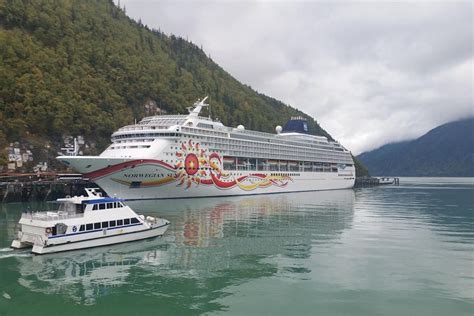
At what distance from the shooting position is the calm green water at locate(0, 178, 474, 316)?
16.0 metres

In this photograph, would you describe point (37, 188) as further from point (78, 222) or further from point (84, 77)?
point (84, 77)

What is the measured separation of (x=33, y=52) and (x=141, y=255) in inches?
3098

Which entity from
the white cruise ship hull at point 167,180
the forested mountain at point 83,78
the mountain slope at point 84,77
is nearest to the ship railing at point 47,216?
the white cruise ship hull at point 167,180

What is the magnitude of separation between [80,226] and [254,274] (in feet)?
36.7

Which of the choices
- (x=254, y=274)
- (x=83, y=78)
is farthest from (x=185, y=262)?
(x=83, y=78)

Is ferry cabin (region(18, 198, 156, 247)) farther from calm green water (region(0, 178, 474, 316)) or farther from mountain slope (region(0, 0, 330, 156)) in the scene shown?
mountain slope (region(0, 0, 330, 156))

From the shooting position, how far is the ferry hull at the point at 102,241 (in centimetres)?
2331

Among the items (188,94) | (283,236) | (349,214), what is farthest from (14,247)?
(188,94)

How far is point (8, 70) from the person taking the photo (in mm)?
78625

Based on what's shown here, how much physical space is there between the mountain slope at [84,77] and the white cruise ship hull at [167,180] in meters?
24.5

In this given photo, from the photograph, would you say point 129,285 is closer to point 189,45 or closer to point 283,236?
point 283,236

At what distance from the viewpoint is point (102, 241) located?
25.7 m

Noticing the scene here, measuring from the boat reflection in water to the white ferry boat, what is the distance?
2.06 feet

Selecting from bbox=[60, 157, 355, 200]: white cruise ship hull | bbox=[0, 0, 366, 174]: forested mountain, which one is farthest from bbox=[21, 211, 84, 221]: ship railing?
bbox=[0, 0, 366, 174]: forested mountain
